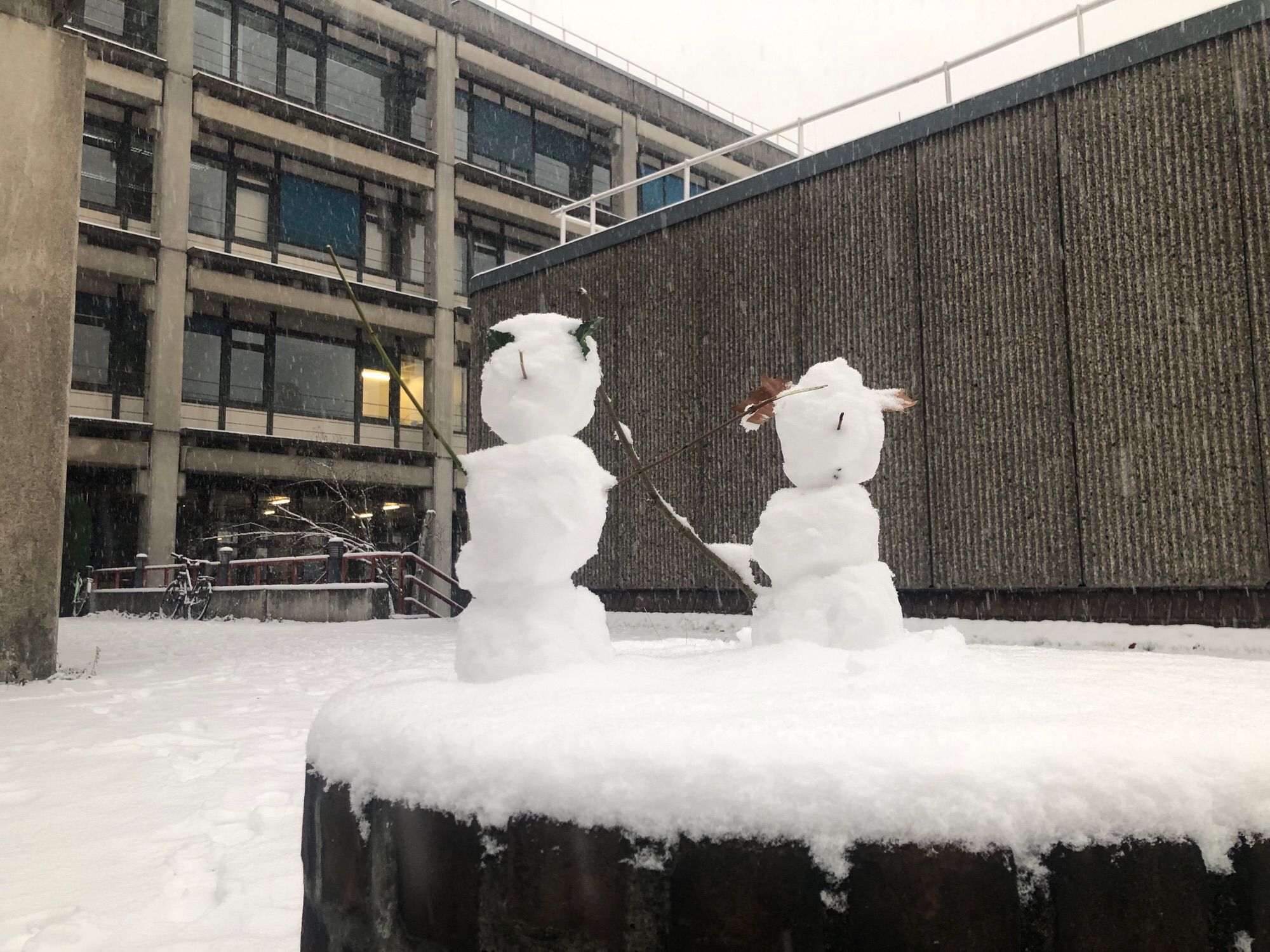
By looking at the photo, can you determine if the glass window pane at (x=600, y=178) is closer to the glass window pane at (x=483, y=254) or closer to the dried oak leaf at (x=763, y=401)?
the glass window pane at (x=483, y=254)

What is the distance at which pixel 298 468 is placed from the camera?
60.0 ft

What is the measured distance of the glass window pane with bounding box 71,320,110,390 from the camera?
16375 mm

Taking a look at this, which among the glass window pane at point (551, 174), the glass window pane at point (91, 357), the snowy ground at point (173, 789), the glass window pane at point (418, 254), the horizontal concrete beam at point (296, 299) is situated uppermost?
the glass window pane at point (551, 174)

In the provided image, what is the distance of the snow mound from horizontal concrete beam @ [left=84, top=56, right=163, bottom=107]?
65.0 feet

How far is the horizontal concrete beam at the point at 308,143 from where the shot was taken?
58.5 ft

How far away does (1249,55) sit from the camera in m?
6.46

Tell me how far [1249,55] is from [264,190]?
60.0ft

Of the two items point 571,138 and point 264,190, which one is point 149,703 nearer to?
point 264,190

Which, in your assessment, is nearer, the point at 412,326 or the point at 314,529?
the point at 314,529

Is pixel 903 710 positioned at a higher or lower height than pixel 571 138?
lower

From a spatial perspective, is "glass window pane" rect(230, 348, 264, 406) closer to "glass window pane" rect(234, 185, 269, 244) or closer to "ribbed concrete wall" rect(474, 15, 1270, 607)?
"glass window pane" rect(234, 185, 269, 244)

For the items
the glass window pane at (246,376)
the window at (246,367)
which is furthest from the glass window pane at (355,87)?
the glass window pane at (246,376)

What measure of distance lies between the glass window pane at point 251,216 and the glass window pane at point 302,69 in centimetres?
268

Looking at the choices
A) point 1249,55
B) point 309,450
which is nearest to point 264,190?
point 309,450
